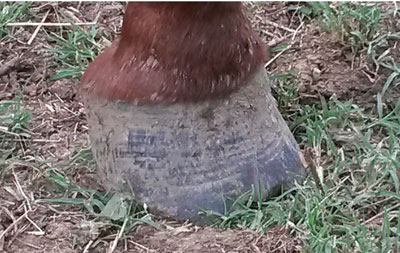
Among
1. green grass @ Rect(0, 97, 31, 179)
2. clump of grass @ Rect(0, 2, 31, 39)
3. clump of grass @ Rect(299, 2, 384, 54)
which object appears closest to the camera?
green grass @ Rect(0, 97, 31, 179)

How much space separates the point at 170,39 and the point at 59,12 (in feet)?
4.93

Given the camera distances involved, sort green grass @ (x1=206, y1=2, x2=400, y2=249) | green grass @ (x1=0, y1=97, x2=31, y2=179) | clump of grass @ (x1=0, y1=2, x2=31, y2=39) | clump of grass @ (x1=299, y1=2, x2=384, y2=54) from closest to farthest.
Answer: green grass @ (x1=206, y1=2, x2=400, y2=249) < green grass @ (x1=0, y1=97, x2=31, y2=179) < clump of grass @ (x1=299, y1=2, x2=384, y2=54) < clump of grass @ (x1=0, y1=2, x2=31, y2=39)

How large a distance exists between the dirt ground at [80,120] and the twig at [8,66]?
0.01m

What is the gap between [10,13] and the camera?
134 inches

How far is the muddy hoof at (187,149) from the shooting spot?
7.63 feet

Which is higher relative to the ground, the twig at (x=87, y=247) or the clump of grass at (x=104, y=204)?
the clump of grass at (x=104, y=204)

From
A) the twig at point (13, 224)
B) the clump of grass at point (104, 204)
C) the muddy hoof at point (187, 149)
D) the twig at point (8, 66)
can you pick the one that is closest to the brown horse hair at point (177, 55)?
the muddy hoof at point (187, 149)

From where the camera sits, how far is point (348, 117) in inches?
112

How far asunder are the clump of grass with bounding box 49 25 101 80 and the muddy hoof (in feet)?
2.43

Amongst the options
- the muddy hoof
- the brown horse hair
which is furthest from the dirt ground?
the brown horse hair

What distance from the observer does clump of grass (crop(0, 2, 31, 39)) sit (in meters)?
3.38

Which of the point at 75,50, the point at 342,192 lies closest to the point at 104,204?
the point at 342,192

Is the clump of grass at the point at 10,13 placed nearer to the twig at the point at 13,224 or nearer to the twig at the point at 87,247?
the twig at the point at 13,224

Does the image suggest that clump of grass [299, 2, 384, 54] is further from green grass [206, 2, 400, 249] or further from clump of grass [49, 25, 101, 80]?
clump of grass [49, 25, 101, 80]
